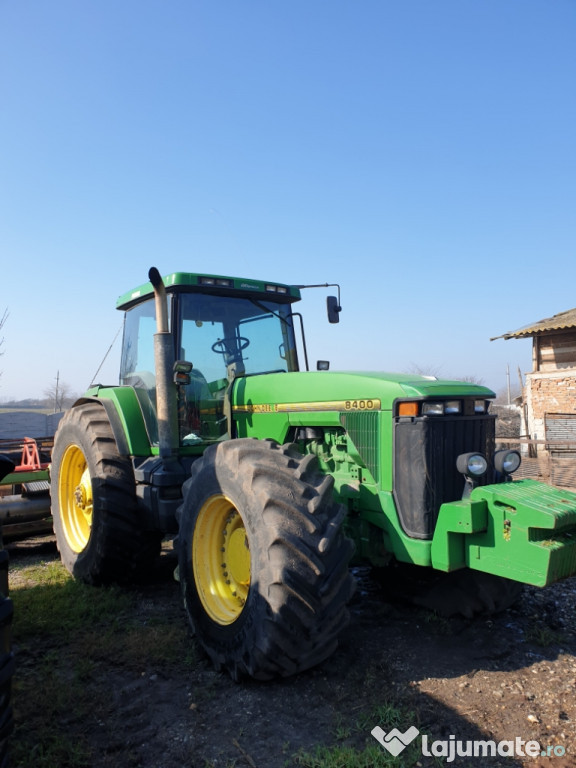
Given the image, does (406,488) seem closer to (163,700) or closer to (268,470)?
(268,470)

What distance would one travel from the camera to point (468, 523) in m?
3.02

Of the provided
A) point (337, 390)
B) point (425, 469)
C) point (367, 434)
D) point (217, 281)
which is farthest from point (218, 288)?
point (425, 469)

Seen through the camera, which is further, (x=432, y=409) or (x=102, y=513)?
(x=102, y=513)

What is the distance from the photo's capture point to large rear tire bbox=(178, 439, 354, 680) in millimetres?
2877

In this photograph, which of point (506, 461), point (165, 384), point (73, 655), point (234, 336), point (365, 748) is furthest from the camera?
point (234, 336)

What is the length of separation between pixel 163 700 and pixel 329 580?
43.0 inches

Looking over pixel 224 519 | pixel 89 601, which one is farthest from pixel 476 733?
pixel 89 601

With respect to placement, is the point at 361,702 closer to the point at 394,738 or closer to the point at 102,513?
the point at 394,738

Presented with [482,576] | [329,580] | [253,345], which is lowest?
[482,576]

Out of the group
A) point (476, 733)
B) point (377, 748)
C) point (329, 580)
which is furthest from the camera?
point (329, 580)

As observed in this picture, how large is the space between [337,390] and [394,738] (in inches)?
77.3

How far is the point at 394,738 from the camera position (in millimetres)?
2631

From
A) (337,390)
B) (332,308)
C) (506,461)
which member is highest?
(332,308)

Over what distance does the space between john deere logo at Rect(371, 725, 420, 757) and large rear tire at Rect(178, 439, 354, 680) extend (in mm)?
457
